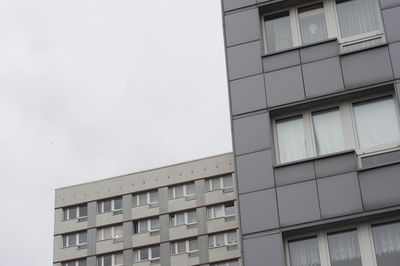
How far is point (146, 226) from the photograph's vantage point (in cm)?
7669

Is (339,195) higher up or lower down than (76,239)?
lower down

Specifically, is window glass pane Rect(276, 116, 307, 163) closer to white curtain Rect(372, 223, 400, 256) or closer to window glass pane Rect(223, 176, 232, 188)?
white curtain Rect(372, 223, 400, 256)

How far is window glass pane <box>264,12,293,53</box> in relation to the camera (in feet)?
72.8

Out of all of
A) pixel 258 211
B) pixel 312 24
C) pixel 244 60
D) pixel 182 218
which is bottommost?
pixel 258 211

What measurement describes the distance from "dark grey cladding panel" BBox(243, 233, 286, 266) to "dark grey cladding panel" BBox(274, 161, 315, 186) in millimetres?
1403

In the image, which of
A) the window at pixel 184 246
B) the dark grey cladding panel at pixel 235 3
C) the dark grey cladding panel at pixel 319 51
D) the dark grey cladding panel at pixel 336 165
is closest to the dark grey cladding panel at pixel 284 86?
the dark grey cladding panel at pixel 319 51

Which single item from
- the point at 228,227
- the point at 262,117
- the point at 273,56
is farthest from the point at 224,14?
the point at 228,227

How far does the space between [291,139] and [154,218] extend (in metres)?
56.7

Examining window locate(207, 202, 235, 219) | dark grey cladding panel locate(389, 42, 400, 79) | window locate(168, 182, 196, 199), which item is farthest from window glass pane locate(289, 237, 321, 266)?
window locate(168, 182, 196, 199)

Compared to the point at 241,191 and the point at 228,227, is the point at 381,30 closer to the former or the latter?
the point at 241,191

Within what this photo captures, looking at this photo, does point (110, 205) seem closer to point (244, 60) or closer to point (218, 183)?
point (218, 183)

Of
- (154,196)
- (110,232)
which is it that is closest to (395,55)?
(154,196)

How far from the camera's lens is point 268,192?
65.5 feet

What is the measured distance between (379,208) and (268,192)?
8.78ft
